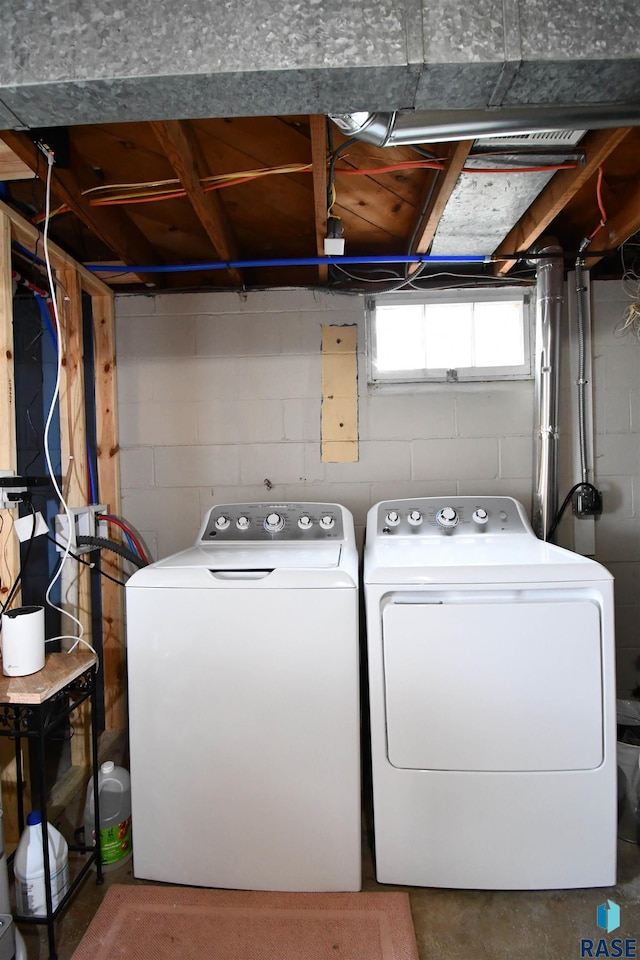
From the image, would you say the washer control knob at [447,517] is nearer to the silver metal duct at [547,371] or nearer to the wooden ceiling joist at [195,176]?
the silver metal duct at [547,371]

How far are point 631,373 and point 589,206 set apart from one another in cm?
73

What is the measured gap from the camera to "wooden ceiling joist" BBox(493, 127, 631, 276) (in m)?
1.24

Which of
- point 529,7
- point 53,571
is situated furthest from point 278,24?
point 53,571

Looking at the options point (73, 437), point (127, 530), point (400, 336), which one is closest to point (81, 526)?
point (127, 530)

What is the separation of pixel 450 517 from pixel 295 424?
801mm

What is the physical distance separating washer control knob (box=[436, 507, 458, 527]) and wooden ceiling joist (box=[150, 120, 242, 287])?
51.4 inches

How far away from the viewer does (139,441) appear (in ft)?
6.88

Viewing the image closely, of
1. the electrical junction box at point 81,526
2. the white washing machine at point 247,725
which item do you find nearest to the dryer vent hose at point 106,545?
the electrical junction box at point 81,526

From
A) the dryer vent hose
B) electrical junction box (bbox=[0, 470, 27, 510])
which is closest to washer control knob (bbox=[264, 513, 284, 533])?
the dryer vent hose

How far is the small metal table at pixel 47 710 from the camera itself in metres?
1.14

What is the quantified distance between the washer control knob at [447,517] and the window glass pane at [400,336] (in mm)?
720

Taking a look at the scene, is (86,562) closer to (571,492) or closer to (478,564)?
(478,564)

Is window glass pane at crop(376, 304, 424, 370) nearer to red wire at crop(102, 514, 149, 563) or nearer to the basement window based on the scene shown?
the basement window

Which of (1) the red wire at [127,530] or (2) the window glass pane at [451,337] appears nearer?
(1) the red wire at [127,530]
